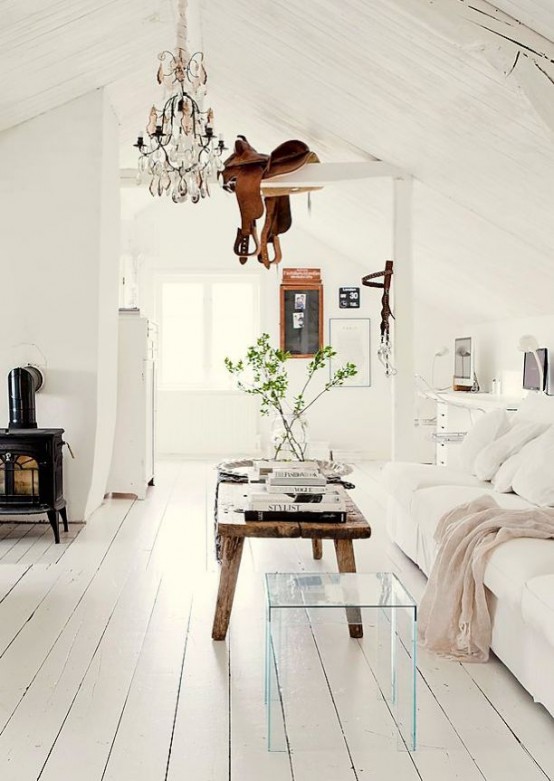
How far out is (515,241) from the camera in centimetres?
558

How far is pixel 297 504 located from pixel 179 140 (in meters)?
1.49

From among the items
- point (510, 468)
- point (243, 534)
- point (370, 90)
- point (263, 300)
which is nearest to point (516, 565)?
point (243, 534)

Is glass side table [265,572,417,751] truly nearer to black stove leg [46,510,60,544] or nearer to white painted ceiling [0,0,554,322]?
white painted ceiling [0,0,554,322]

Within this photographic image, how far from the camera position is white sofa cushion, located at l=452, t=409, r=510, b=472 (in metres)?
4.88

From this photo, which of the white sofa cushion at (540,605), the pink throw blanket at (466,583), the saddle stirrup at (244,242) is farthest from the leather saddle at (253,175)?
the white sofa cushion at (540,605)

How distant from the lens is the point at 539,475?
3977 mm

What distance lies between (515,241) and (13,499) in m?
3.51

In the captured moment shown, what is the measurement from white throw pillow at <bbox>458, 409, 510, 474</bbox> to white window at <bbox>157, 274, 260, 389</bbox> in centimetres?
472

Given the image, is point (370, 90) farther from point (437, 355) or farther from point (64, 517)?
point (437, 355)

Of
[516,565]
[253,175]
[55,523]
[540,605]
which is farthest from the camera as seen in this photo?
[253,175]

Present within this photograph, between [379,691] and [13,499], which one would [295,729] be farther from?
[13,499]

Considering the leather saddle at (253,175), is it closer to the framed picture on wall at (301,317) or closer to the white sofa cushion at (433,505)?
the white sofa cushion at (433,505)

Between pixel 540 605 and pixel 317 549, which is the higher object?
pixel 540 605

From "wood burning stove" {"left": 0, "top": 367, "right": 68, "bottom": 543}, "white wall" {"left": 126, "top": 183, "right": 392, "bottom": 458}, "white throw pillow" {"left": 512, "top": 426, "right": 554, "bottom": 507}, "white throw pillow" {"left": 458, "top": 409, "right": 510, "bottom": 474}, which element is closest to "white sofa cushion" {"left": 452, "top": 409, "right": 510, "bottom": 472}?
"white throw pillow" {"left": 458, "top": 409, "right": 510, "bottom": 474}
